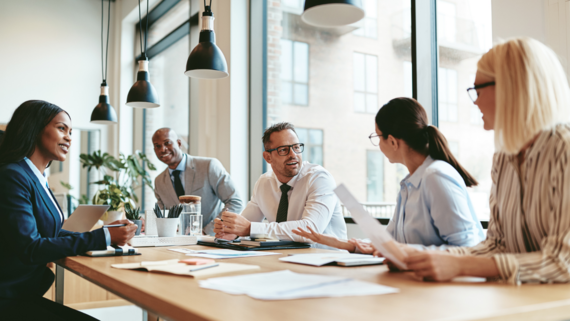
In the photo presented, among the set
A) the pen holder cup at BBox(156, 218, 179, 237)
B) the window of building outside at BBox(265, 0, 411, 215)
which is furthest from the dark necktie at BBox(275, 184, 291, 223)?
the window of building outside at BBox(265, 0, 411, 215)

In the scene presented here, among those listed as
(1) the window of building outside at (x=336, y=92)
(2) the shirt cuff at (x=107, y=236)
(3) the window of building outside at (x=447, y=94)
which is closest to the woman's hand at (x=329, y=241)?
(2) the shirt cuff at (x=107, y=236)

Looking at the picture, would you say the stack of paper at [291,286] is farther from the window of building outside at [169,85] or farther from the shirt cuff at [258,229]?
the window of building outside at [169,85]

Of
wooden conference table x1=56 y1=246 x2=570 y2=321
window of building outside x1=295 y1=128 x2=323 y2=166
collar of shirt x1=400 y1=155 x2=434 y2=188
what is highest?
window of building outside x1=295 y1=128 x2=323 y2=166

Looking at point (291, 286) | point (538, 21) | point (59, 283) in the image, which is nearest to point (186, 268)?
point (291, 286)

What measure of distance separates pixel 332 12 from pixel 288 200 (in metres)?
1.27

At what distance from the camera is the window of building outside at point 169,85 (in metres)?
6.72

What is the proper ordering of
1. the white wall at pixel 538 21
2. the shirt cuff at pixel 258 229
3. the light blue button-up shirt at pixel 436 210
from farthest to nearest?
1. the shirt cuff at pixel 258 229
2. the white wall at pixel 538 21
3. the light blue button-up shirt at pixel 436 210

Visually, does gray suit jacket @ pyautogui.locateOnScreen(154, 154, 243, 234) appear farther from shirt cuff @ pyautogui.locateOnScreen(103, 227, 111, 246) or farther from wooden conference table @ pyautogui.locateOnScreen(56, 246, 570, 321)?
wooden conference table @ pyautogui.locateOnScreen(56, 246, 570, 321)

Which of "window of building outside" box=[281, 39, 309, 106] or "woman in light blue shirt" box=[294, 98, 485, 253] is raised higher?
"window of building outside" box=[281, 39, 309, 106]

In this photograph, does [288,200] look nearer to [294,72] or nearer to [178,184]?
[178,184]

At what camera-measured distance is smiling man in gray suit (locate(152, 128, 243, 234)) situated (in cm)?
396

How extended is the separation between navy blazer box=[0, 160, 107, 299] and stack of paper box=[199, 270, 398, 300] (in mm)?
842

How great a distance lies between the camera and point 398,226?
201 cm

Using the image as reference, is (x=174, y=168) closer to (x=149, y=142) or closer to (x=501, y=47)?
(x=501, y=47)
